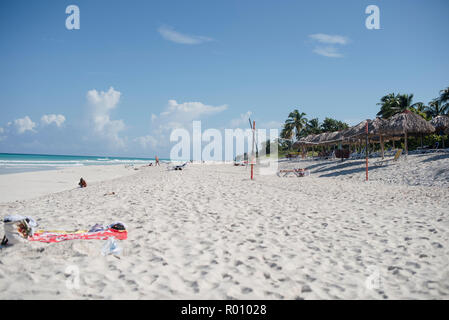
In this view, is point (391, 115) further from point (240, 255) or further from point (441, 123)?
point (240, 255)

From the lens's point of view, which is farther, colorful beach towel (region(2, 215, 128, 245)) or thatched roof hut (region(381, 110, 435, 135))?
thatched roof hut (region(381, 110, 435, 135))

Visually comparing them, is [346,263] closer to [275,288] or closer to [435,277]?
[435,277]

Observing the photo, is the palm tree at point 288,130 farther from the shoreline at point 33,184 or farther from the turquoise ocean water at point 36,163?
the shoreline at point 33,184

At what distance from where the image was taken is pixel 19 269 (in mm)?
2570

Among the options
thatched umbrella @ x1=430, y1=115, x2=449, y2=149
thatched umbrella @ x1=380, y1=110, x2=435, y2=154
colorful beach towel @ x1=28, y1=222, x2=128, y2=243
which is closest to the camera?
colorful beach towel @ x1=28, y1=222, x2=128, y2=243

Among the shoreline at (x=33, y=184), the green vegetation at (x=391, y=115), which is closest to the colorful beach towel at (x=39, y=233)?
the shoreline at (x=33, y=184)

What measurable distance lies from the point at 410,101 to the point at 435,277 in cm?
3658

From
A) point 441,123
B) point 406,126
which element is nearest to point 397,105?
point 441,123

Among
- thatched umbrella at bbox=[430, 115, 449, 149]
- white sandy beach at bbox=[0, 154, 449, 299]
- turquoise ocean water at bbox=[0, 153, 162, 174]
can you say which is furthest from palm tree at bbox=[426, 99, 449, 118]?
turquoise ocean water at bbox=[0, 153, 162, 174]

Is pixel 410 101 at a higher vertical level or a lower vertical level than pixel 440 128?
higher

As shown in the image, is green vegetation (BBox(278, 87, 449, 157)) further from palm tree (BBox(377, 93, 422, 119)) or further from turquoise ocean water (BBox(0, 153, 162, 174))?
turquoise ocean water (BBox(0, 153, 162, 174))

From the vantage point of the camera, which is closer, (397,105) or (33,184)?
(33,184)

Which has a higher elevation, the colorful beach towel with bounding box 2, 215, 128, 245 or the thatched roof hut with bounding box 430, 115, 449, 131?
the thatched roof hut with bounding box 430, 115, 449, 131
